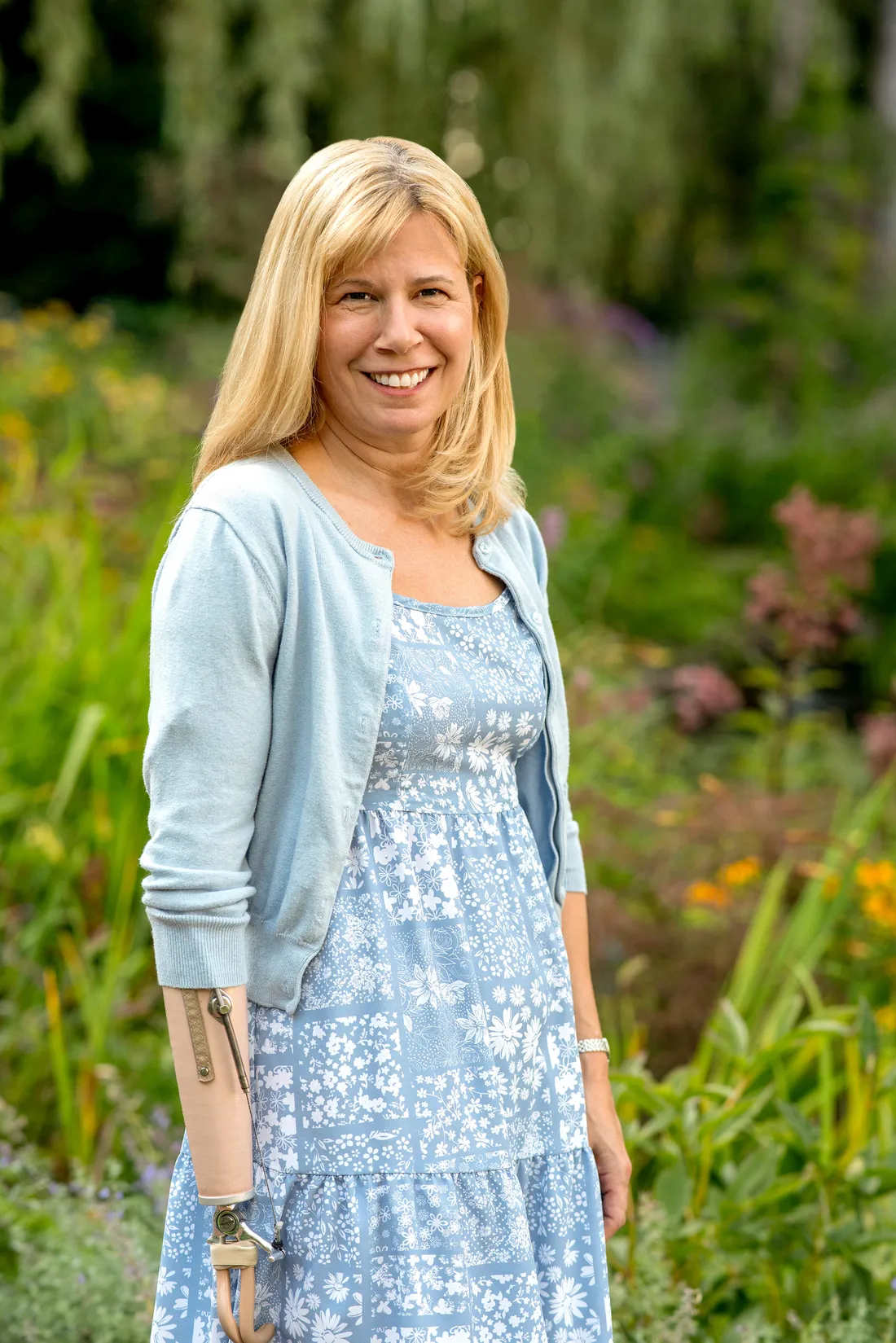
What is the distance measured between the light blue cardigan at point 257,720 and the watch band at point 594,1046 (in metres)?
0.45

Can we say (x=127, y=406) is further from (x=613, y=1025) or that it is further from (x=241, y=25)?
(x=613, y=1025)

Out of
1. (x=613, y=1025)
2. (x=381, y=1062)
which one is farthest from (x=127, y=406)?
(x=381, y=1062)

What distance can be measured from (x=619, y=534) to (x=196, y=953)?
4.47 meters

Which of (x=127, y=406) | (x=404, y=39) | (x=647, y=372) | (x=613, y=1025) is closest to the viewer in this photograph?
(x=613, y=1025)

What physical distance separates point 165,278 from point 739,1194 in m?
7.08

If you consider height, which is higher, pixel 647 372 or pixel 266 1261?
pixel 647 372

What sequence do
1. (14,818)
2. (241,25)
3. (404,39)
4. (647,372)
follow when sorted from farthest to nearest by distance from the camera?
(647,372), (241,25), (404,39), (14,818)

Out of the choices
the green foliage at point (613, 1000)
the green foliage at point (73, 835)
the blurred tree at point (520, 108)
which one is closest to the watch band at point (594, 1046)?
the green foliage at point (613, 1000)

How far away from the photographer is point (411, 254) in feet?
4.74

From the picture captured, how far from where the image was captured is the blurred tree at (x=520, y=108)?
→ 596 centimetres

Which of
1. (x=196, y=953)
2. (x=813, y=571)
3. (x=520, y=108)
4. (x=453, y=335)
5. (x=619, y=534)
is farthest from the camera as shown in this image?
(x=520, y=108)

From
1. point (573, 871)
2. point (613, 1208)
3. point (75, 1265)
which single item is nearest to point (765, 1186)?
point (613, 1208)

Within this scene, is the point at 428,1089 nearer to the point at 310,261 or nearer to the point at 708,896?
the point at 310,261

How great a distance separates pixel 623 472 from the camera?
634cm
